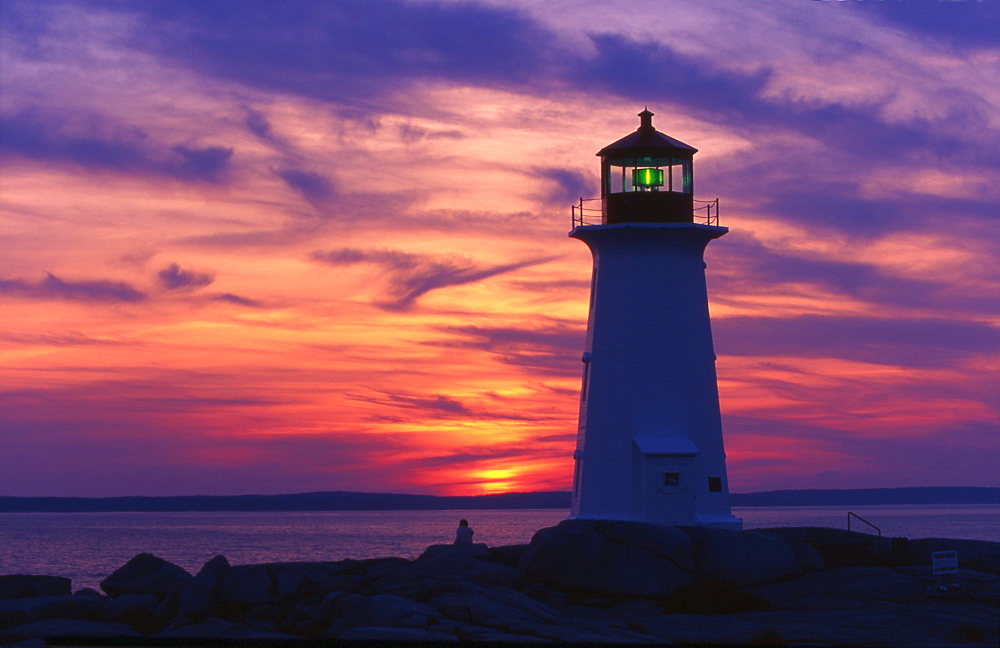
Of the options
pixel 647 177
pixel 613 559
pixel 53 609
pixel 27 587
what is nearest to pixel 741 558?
pixel 613 559

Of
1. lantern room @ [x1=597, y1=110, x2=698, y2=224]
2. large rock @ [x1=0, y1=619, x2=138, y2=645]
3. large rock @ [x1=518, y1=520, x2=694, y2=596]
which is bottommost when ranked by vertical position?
large rock @ [x1=0, y1=619, x2=138, y2=645]

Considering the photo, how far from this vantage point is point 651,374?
29.5 meters

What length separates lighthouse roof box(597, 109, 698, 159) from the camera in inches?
1198

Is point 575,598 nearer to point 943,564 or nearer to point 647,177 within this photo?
point 943,564

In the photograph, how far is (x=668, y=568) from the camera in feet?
79.9

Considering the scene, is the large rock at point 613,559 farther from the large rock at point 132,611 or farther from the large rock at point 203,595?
the large rock at point 132,611

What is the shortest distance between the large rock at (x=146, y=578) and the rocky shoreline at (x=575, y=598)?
5 cm

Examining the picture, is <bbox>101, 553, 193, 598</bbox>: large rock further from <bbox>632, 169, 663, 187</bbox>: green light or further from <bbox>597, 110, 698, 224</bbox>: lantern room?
<bbox>632, 169, 663, 187</bbox>: green light

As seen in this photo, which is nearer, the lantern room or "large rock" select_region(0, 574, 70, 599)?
"large rock" select_region(0, 574, 70, 599)

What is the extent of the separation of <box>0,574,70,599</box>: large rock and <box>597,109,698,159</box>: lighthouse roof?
51.5 feet

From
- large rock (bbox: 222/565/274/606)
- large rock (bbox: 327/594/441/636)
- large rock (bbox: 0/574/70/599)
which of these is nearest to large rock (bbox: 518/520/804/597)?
large rock (bbox: 327/594/441/636)

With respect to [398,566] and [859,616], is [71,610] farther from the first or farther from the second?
[859,616]

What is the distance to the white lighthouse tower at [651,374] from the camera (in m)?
29.0

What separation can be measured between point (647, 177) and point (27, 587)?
16.4 metres
